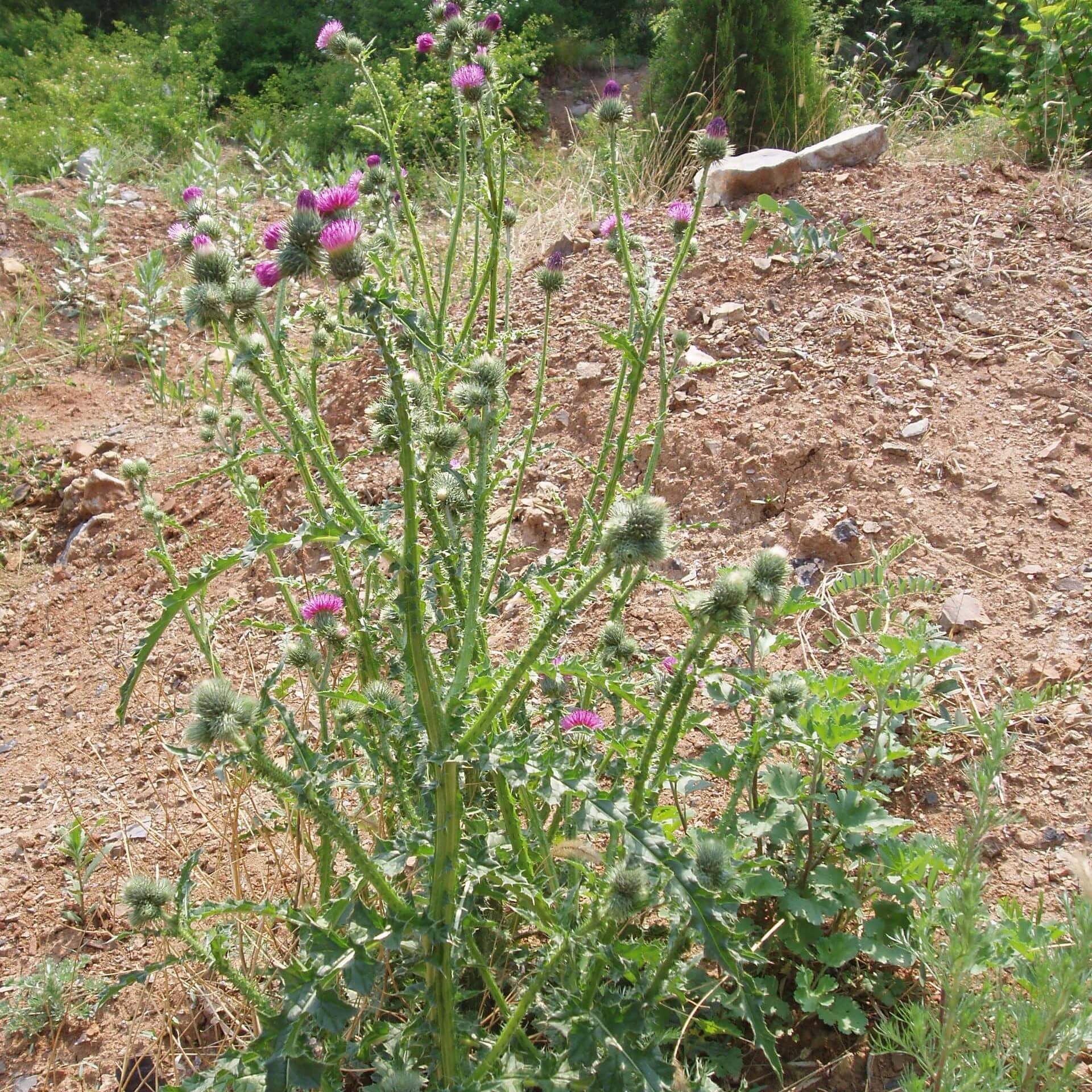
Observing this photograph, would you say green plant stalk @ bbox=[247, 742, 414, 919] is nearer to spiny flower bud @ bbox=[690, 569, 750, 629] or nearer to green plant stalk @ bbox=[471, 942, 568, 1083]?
green plant stalk @ bbox=[471, 942, 568, 1083]

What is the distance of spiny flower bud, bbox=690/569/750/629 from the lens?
1594 mm

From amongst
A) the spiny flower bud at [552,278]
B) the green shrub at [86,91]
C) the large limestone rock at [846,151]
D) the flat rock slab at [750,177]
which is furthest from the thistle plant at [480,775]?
the green shrub at [86,91]

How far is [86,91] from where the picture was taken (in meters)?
10.2

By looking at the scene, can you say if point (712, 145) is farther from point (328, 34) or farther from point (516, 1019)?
point (516, 1019)

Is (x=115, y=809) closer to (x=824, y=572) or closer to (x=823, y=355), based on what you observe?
(x=824, y=572)

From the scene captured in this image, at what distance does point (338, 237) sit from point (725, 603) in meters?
0.91

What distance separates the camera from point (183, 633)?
3.99 meters

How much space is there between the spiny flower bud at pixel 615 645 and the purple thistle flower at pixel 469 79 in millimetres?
1557

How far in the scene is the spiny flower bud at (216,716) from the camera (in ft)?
5.40

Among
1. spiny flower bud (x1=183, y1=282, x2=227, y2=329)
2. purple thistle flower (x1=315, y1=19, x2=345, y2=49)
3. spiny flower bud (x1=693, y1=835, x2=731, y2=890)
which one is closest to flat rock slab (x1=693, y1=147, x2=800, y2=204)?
purple thistle flower (x1=315, y1=19, x2=345, y2=49)

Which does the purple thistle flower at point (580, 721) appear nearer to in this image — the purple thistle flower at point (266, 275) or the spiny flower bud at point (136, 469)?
the purple thistle flower at point (266, 275)

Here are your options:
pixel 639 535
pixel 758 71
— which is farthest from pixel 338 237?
pixel 758 71

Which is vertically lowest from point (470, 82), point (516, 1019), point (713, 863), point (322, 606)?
point (516, 1019)

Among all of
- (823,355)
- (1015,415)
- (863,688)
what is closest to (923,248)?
(823,355)
